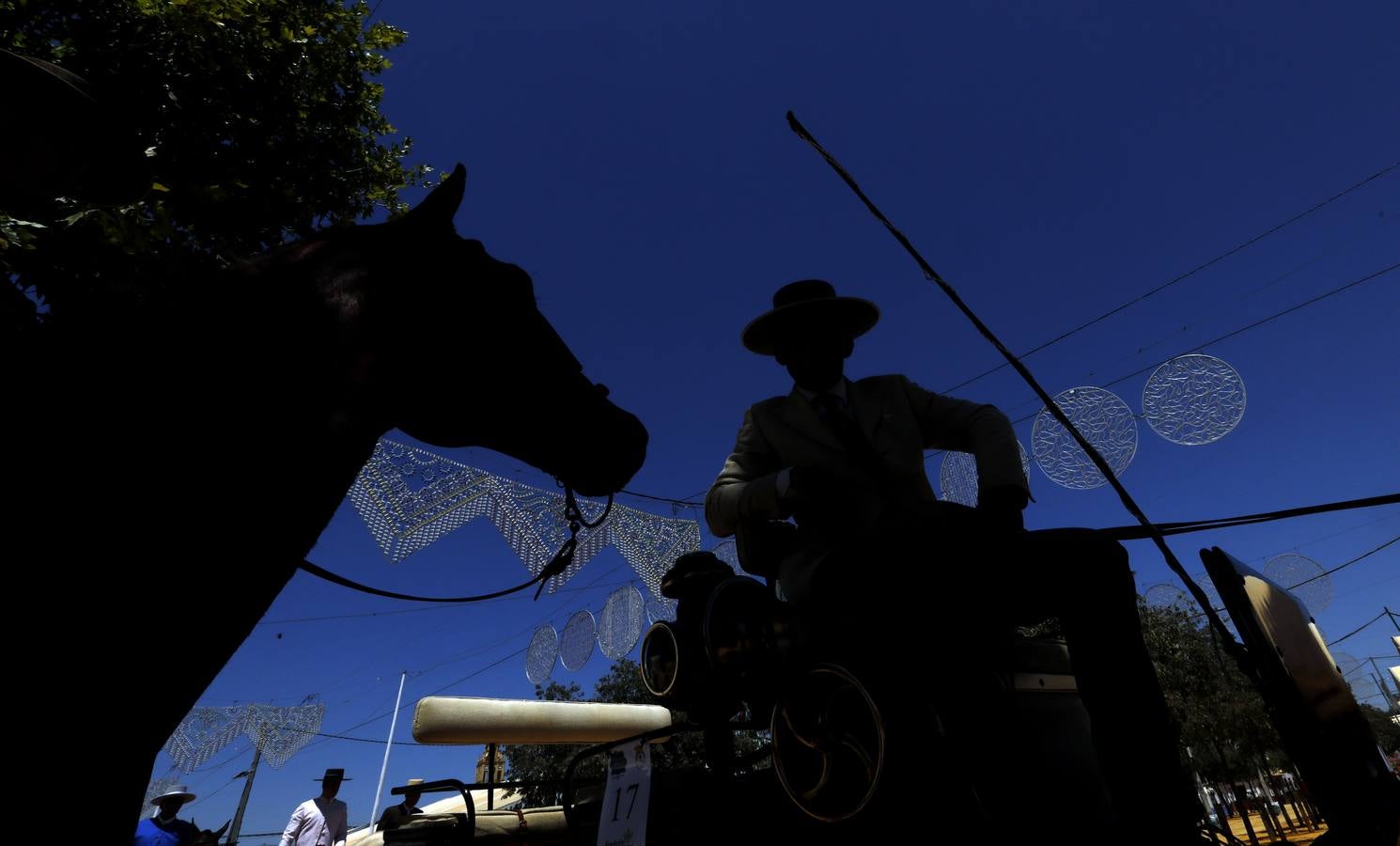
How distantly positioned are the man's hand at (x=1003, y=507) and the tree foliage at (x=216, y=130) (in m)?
4.66

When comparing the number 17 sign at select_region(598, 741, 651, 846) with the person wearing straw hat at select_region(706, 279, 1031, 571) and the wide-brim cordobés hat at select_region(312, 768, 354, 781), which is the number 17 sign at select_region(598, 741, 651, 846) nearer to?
the person wearing straw hat at select_region(706, 279, 1031, 571)

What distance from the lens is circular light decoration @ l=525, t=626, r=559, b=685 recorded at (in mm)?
12492

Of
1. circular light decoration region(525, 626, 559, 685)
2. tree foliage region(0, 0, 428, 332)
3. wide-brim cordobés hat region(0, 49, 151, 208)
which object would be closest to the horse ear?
wide-brim cordobés hat region(0, 49, 151, 208)

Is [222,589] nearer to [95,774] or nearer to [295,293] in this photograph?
[95,774]

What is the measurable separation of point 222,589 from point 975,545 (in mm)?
1743

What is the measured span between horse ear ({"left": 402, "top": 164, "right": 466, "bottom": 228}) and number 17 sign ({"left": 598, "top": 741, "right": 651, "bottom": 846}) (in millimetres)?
2098

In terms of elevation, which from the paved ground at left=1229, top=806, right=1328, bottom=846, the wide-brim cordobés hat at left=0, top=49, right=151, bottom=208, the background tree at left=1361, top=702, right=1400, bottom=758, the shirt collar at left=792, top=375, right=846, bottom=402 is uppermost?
the background tree at left=1361, top=702, right=1400, bottom=758

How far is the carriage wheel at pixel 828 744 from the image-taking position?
69.3 inches

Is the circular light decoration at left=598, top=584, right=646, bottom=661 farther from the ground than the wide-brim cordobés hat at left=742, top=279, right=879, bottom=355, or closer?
farther from the ground

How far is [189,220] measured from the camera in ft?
17.8

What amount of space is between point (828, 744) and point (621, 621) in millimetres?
9679

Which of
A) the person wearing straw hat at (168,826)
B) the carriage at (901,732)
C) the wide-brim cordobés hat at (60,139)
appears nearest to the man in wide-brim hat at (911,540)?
the carriage at (901,732)

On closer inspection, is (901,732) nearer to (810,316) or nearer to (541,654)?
(810,316)

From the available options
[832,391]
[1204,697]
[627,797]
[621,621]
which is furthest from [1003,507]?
[1204,697]
